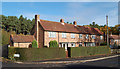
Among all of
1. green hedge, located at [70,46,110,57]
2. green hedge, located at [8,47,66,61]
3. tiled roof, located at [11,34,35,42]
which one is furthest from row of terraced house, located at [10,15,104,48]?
green hedge, located at [8,47,66,61]

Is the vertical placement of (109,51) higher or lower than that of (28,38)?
lower

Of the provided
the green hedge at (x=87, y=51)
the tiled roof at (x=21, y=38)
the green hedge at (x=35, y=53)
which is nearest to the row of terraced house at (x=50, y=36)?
the tiled roof at (x=21, y=38)

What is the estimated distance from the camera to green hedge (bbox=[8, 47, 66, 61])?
18688mm

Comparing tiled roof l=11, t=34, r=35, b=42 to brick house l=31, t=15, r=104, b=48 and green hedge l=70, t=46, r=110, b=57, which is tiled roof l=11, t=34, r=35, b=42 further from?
green hedge l=70, t=46, r=110, b=57

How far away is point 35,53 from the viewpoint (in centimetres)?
1938

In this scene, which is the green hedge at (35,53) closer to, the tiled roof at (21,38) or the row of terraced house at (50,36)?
the tiled roof at (21,38)

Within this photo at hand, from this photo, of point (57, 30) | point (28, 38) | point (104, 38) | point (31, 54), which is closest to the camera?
point (31, 54)

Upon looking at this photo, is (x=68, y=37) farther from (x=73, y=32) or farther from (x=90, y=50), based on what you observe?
(x=90, y=50)

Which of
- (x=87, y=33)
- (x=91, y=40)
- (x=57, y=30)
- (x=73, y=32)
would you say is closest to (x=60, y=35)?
(x=57, y=30)

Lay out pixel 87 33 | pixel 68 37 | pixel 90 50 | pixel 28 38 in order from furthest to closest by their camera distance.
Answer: pixel 87 33 < pixel 68 37 < pixel 28 38 < pixel 90 50

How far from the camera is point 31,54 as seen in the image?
19.0 m

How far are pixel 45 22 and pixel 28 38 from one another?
240 inches

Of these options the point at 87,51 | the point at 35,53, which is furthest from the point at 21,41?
the point at 87,51

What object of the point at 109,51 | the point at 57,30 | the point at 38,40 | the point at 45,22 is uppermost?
the point at 45,22
